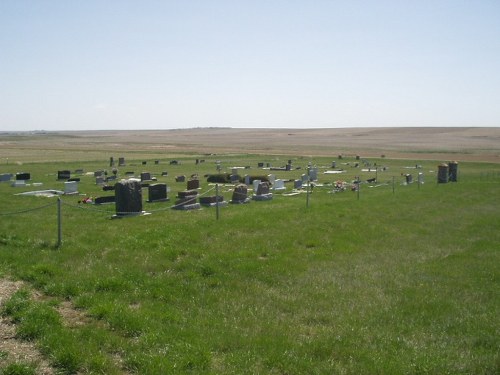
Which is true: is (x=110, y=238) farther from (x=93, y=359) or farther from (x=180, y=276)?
(x=93, y=359)

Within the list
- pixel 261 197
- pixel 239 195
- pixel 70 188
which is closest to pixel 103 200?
pixel 70 188

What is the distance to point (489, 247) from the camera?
1280 cm

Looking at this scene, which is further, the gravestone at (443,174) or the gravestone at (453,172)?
the gravestone at (453,172)

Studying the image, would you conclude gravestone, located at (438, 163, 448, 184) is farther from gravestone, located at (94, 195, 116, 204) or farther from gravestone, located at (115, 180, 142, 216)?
gravestone, located at (115, 180, 142, 216)

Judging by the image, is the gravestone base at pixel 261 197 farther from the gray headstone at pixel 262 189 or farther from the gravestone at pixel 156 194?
the gravestone at pixel 156 194

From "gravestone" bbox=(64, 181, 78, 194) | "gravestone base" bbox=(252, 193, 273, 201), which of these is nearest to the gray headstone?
A: "gravestone base" bbox=(252, 193, 273, 201)

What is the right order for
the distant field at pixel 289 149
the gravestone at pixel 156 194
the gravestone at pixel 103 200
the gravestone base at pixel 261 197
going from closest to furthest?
the gravestone at pixel 103 200 → the gravestone at pixel 156 194 → the gravestone base at pixel 261 197 → the distant field at pixel 289 149

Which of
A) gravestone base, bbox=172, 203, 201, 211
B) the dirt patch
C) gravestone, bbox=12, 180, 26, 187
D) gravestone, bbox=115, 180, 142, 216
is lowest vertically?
gravestone, bbox=12, 180, 26, 187

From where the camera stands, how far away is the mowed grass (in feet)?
19.0

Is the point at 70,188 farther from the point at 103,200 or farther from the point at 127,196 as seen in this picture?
the point at 127,196

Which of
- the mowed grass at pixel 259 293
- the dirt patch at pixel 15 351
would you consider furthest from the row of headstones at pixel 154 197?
the dirt patch at pixel 15 351

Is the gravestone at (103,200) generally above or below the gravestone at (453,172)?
below

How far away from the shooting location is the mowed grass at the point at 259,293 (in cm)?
578

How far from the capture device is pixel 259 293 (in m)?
8.37
